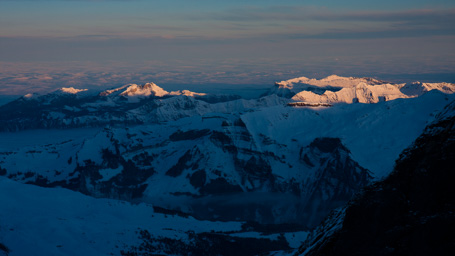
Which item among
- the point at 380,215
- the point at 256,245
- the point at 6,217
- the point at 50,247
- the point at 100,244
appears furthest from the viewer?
the point at 256,245

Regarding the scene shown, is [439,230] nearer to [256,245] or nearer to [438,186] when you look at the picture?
[438,186]

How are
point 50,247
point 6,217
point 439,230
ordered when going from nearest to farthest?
point 439,230
point 50,247
point 6,217

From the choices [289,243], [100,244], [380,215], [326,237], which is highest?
[380,215]

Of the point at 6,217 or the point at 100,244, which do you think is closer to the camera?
the point at 100,244

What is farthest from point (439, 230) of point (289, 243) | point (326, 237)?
point (289, 243)

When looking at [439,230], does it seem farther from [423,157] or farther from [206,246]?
[206,246]

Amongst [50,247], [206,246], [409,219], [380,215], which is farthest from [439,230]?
[206,246]

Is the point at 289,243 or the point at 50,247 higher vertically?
the point at 50,247
